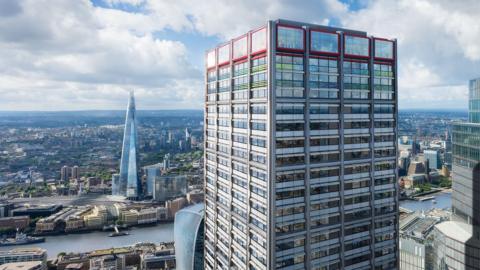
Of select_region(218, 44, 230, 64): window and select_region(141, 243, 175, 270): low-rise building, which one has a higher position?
select_region(218, 44, 230, 64): window

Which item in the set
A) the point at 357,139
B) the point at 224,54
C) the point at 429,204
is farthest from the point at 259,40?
the point at 429,204

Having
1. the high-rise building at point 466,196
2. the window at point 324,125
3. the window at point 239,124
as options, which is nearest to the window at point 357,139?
the window at point 324,125

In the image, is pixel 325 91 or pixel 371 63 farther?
pixel 371 63

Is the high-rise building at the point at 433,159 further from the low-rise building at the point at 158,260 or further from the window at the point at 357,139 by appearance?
the window at the point at 357,139

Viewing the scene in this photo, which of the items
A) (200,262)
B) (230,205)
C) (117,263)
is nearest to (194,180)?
(117,263)

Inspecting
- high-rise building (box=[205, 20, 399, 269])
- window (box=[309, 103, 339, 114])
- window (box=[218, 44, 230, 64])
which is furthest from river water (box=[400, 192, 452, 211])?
window (box=[218, 44, 230, 64])

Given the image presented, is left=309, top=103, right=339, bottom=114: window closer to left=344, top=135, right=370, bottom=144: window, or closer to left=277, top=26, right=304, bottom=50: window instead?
left=344, top=135, right=370, bottom=144: window

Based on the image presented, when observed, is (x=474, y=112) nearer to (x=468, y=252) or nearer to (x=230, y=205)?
(x=468, y=252)
